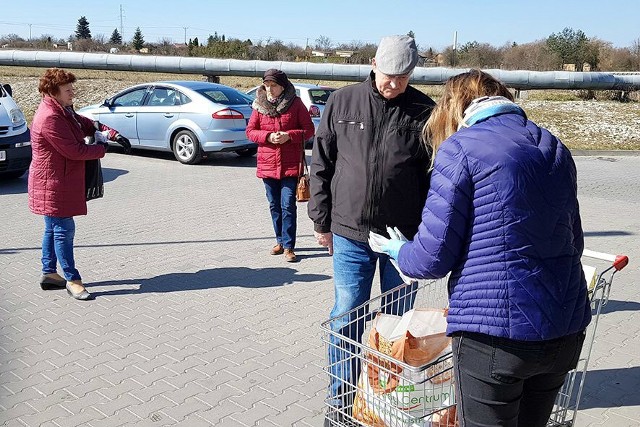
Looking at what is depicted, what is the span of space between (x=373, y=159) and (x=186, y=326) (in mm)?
2588

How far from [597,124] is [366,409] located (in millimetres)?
16957

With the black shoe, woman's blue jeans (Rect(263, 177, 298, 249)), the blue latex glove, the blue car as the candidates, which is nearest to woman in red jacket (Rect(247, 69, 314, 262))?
woman's blue jeans (Rect(263, 177, 298, 249))

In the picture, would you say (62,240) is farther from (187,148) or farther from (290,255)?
(187,148)

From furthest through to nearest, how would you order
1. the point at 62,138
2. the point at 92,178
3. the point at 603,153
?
the point at 603,153 → the point at 92,178 → the point at 62,138

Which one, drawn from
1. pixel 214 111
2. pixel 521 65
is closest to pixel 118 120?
pixel 214 111

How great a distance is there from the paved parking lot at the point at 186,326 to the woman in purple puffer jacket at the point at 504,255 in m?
1.81

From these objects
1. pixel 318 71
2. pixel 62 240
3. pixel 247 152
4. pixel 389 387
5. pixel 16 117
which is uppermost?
pixel 318 71

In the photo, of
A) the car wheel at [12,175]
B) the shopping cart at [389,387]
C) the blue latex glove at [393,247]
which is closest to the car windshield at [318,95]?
the car wheel at [12,175]

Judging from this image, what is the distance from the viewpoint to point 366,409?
3000 millimetres

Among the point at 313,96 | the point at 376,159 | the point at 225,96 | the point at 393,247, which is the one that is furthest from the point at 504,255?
the point at 313,96

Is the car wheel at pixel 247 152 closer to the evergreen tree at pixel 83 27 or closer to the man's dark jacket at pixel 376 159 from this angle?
the man's dark jacket at pixel 376 159

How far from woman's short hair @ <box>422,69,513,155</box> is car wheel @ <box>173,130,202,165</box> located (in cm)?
1075

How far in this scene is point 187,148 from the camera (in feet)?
43.9

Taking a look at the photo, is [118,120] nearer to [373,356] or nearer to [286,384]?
[286,384]
